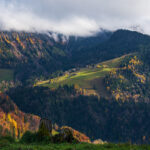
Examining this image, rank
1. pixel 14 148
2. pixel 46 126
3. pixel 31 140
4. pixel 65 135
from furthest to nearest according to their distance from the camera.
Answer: pixel 46 126
pixel 31 140
pixel 65 135
pixel 14 148

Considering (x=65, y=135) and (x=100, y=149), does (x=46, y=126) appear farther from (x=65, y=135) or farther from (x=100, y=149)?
(x=100, y=149)

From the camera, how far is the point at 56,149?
29.3 meters

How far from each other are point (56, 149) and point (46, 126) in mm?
17418

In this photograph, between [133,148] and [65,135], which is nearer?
[133,148]

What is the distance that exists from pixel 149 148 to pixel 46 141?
1942cm

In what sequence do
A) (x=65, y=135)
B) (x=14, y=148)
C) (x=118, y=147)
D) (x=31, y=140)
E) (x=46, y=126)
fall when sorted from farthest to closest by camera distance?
1. (x=46, y=126)
2. (x=31, y=140)
3. (x=65, y=135)
4. (x=118, y=147)
5. (x=14, y=148)

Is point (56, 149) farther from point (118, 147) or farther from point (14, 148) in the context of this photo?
point (118, 147)

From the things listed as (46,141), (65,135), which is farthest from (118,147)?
(46,141)

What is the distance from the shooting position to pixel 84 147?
31.2 metres

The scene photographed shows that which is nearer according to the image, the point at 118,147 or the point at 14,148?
the point at 14,148

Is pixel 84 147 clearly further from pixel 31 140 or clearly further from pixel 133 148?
pixel 31 140

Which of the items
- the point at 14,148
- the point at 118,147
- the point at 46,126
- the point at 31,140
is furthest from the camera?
the point at 46,126

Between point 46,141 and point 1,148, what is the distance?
1149cm

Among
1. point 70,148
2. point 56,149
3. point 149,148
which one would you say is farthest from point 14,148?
point 149,148
